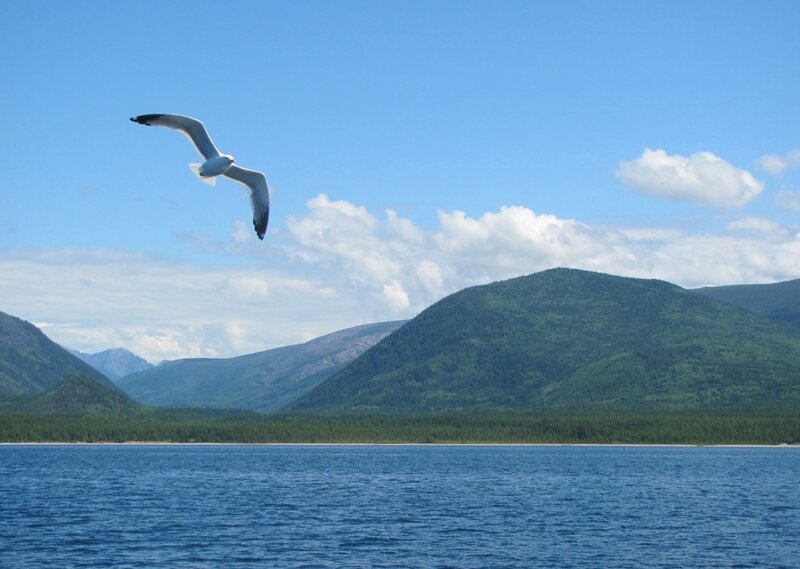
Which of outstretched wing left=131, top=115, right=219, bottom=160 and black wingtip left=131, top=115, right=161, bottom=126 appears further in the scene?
outstretched wing left=131, top=115, right=219, bottom=160

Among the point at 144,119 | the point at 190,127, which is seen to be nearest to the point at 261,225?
the point at 190,127

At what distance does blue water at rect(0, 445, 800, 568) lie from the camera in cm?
8812

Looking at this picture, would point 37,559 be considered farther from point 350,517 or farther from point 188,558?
point 350,517

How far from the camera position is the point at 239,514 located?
394ft

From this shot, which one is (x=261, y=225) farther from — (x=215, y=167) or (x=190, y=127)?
(x=190, y=127)

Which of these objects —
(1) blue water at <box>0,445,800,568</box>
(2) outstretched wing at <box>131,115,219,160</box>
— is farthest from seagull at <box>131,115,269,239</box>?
(1) blue water at <box>0,445,800,568</box>

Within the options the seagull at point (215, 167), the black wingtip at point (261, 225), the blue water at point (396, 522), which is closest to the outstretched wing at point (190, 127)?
the seagull at point (215, 167)

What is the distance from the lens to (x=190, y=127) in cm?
4988

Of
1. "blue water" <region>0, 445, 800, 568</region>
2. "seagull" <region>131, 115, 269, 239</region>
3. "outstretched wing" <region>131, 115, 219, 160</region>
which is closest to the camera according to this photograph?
"outstretched wing" <region>131, 115, 219, 160</region>

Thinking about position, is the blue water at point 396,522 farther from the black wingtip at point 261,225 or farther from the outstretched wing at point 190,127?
the outstretched wing at point 190,127

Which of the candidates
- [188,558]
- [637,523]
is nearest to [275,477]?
[637,523]

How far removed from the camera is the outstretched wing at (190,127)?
47.6 metres

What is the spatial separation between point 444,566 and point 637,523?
3898cm

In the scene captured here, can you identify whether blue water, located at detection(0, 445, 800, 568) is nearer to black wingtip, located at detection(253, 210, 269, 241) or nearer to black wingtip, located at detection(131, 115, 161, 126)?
black wingtip, located at detection(253, 210, 269, 241)
